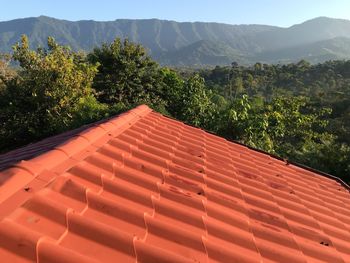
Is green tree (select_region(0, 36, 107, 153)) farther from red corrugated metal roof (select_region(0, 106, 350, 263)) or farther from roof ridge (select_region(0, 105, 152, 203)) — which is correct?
red corrugated metal roof (select_region(0, 106, 350, 263))

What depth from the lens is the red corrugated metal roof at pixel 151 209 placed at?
167cm

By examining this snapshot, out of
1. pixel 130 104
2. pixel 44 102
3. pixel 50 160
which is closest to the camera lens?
pixel 50 160

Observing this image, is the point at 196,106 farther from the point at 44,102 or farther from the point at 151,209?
the point at 151,209

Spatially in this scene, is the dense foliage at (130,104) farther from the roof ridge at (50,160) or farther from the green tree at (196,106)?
the roof ridge at (50,160)

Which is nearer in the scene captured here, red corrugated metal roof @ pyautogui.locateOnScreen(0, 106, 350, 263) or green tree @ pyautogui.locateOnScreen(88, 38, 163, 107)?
red corrugated metal roof @ pyautogui.locateOnScreen(0, 106, 350, 263)

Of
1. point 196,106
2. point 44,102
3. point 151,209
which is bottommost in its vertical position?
point 196,106

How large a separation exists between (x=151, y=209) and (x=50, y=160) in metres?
0.71

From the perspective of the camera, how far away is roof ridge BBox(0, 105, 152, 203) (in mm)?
1905

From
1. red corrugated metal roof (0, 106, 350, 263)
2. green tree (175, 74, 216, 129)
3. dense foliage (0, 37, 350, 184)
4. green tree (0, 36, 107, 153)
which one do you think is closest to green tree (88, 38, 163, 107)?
dense foliage (0, 37, 350, 184)

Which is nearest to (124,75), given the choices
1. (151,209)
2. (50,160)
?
(50,160)

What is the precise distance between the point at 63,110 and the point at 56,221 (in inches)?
563

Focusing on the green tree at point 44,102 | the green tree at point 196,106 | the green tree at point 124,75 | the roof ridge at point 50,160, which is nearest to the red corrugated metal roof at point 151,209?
the roof ridge at point 50,160

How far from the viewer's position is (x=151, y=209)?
86.7 inches

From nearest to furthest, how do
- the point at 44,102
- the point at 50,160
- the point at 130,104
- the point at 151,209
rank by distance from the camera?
the point at 151,209 < the point at 50,160 < the point at 44,102 < the point at 130,104
